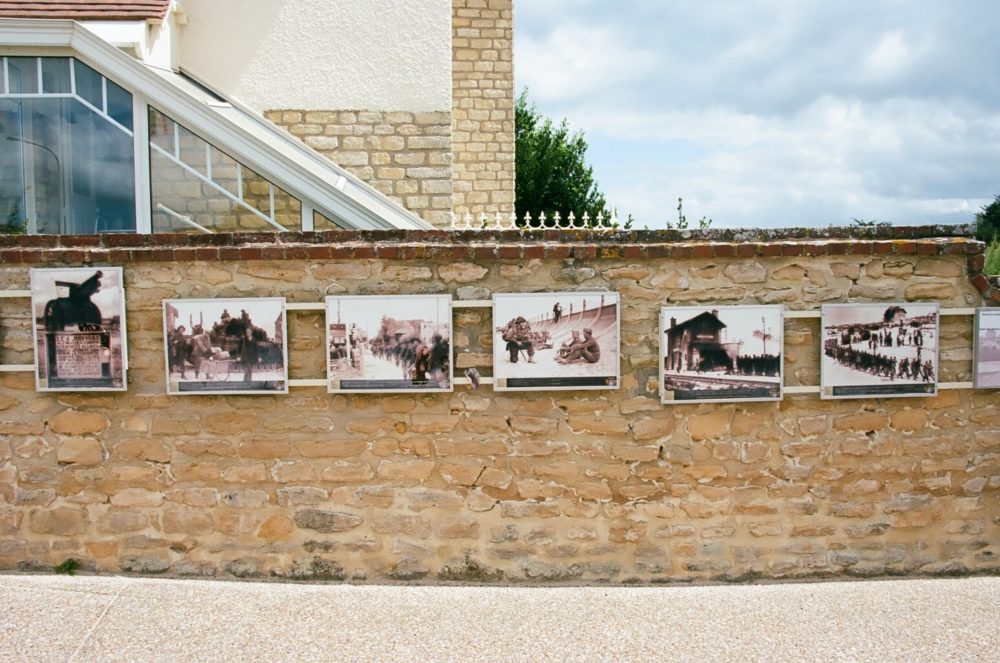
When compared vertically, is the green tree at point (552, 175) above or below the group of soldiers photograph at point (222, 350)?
above

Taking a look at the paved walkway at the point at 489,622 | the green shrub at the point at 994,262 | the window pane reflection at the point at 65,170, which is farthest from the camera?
the green shrub at the point at 994,262

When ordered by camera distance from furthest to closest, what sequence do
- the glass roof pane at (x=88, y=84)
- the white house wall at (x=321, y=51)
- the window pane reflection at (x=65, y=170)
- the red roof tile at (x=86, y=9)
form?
the white house wall at (x=321, y=51)
the red roof tile at (x=86, y=9)
the glass roof pane at (x=88, y=84)
the window pane reflection at (x=65, y=170)

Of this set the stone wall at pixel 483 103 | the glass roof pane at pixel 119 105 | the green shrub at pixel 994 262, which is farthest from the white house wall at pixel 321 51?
the green shrub at pixel 994 262

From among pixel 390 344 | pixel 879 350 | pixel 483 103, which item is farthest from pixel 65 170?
pixel 483 103

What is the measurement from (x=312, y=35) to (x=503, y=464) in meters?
9.28

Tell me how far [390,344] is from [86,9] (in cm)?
826

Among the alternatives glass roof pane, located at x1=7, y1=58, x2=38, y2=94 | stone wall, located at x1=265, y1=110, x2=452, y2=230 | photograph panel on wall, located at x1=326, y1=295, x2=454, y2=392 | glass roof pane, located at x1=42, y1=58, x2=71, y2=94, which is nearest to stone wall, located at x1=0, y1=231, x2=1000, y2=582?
photograph panel on wall, located at x1=326, y1=295, x2=454, y2=392

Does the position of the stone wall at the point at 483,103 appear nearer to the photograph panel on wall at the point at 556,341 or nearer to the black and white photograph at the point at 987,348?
the photograph panel on wall at the point at 556,341

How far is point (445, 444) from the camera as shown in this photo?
511 centimetres

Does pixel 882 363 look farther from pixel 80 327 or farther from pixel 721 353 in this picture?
pixel 80 327

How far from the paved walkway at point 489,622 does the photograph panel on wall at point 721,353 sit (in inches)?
47.6

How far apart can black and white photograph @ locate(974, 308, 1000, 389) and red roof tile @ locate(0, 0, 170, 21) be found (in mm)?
9951

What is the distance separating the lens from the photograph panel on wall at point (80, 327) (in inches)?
201

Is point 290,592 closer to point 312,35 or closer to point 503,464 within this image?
point 503,464
